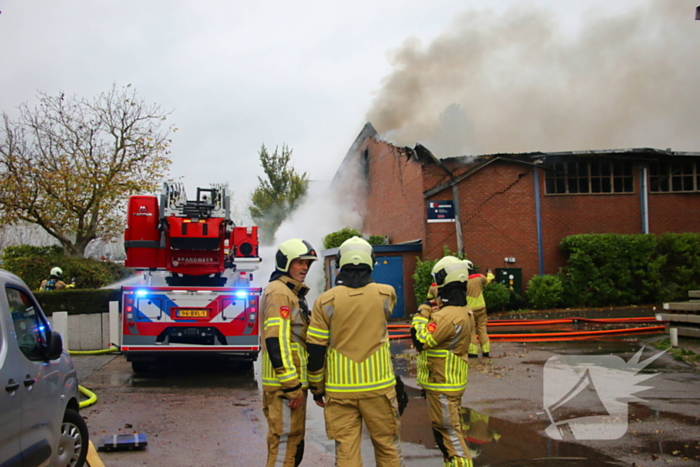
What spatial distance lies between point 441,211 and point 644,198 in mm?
6452

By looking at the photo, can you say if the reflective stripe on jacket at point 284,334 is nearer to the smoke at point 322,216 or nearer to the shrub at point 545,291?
the shrub at point 545,291

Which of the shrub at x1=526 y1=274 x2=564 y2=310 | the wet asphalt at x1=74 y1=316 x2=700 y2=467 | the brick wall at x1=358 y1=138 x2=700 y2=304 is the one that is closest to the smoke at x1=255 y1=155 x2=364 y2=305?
the brick wall at x1=358 y1=138 x2=700 y2=304

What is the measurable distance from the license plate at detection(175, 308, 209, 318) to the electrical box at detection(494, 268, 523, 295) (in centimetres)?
1089

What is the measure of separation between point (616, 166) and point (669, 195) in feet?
6.24

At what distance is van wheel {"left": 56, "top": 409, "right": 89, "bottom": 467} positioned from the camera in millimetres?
4508

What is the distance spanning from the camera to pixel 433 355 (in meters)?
4.65

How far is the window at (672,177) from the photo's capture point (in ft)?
63.5

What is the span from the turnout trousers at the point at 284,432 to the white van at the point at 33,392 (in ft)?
4.84

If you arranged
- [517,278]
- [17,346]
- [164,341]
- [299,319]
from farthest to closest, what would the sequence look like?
[517,278], [164,341], [299,319], [17,346]

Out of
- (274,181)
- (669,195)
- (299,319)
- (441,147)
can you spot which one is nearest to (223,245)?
(299,319)

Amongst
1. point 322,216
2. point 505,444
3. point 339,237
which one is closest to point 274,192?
point 322,216

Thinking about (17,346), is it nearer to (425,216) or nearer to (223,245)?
(223,245)

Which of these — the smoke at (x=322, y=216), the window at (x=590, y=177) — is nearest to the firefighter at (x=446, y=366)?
the window at (x=590, y=177)

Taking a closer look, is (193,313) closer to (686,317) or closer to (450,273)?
(450,273)
